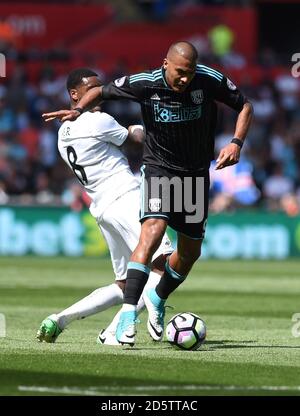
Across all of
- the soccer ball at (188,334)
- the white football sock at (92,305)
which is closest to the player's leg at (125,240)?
the white football sock at (92,305)

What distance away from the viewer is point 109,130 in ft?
33.2

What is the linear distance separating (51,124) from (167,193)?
17.0m

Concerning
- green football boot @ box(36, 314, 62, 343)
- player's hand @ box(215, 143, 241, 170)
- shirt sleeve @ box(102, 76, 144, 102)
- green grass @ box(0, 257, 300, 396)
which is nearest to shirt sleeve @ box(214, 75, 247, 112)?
player's hand @ box(215, 143, 241, 170)

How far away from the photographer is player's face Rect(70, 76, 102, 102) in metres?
10.1

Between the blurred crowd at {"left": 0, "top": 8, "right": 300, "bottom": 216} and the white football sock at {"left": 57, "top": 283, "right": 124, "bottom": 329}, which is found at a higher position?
the white football sock at {"left": 57, "top": 283, "right": 124, "bottom": 329}

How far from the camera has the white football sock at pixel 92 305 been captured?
9773 mm

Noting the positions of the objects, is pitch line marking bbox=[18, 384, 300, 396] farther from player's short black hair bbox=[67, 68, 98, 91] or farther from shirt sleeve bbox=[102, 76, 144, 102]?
player's short black hair bbox=[67, 68, 98, 91]

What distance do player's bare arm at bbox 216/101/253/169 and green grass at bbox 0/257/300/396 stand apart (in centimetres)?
152

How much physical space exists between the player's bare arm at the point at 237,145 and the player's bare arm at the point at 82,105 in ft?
3.64

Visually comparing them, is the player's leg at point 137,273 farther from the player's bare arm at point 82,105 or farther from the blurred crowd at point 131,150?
the blurred crowd at point 131,150

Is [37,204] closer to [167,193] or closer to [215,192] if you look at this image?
[215,192]

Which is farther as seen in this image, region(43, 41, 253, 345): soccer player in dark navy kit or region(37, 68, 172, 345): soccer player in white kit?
region(37, 68, 172, 345): soccer player in white kit

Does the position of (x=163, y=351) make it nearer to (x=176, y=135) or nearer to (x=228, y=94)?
(x=176, y=135)

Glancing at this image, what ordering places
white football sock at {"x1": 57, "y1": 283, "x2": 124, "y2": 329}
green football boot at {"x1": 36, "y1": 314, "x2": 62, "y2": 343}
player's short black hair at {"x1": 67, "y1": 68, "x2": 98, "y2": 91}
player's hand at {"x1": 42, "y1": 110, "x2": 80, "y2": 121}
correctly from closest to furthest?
player's hand at {"x1": 42, "y1": 110, "x2": 80, "y2": 121} < green football boot at {"x1": 36, "y1": 314, "x2": 62, "y2": 343} < white football sock at {"x1": 57, "y1": 283, "x2": 124, "y2": 329} < player's short black hair at {"x1": 67, "y1": 68, "x2": 98, "y2": 91}
